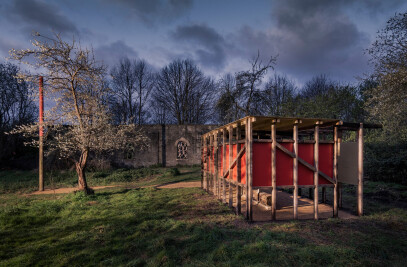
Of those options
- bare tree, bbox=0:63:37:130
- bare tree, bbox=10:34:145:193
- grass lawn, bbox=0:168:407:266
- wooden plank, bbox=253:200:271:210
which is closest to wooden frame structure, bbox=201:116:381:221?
grass lawn, bbox=0:168:407:266

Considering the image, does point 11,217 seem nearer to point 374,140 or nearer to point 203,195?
point 203,195

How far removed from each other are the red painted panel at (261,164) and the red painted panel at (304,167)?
103cm

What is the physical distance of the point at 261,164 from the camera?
21.1 feet

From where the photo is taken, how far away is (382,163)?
40.9ft

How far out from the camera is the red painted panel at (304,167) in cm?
673

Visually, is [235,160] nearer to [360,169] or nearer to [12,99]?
[360,169]

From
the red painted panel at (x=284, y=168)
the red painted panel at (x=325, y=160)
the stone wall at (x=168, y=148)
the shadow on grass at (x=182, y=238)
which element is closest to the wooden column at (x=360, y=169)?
the shadow on grass at (x=182, y=238)

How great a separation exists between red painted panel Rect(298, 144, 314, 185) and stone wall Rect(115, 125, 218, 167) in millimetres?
14860

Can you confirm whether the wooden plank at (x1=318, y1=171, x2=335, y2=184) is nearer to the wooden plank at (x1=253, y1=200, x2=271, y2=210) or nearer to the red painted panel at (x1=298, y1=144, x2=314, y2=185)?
the red painted panel at (x1=298, y1=144, x2=314, y2=185)

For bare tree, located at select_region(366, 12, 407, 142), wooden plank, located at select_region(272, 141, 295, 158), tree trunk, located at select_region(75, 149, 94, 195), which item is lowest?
tree trunk, located at select_region(75, 149, 94, 195)

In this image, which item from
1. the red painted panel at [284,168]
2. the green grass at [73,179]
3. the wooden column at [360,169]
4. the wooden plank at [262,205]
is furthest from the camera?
the green grass at [73,179]

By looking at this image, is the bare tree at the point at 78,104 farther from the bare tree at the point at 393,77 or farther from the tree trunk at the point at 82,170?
the bare tree at the point at 393,77

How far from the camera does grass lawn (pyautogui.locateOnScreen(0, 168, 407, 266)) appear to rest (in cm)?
400

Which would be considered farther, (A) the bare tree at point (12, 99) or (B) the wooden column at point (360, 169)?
(A) the bare tree at point (12, 99)
